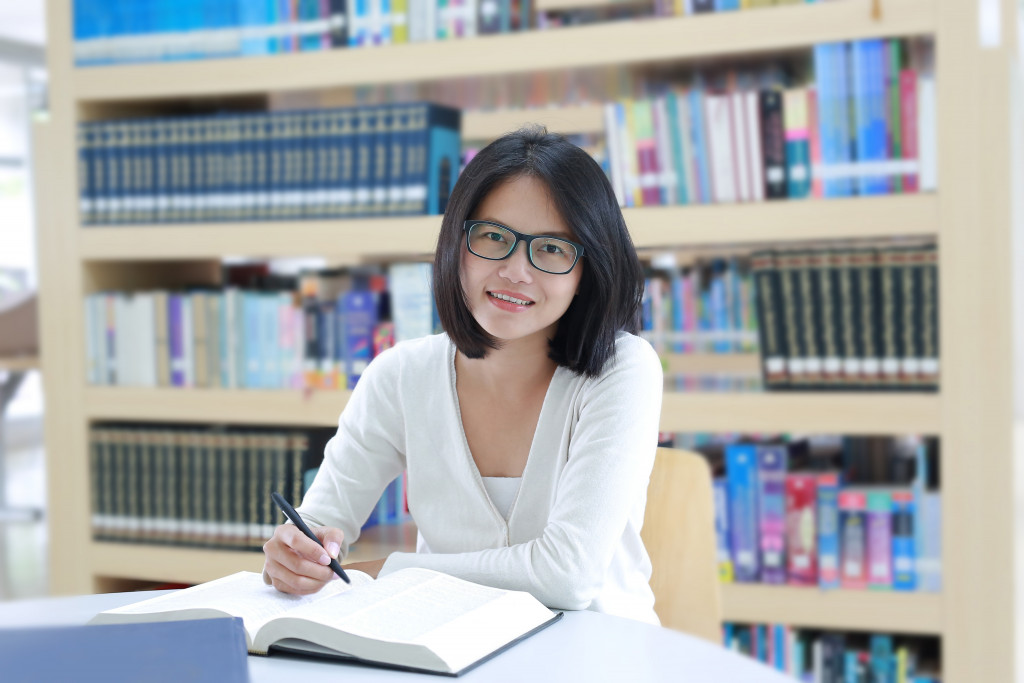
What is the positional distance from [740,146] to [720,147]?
1.5 inches

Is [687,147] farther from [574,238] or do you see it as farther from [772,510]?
[574,238]

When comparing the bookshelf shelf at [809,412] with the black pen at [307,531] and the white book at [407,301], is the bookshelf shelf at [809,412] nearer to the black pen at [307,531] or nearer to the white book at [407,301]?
the white book at [407,301]

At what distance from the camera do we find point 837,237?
178 cm

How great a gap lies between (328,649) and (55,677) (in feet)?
0.61

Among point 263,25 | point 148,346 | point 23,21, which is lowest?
point 148,346

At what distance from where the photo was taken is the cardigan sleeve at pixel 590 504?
917 mm

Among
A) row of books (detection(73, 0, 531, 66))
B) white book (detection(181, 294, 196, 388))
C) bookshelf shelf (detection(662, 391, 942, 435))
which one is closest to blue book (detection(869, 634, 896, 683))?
bookshelf shelf (detection(662, 391, 942, 435))

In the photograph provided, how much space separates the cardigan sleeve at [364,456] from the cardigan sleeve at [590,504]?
0.50ft

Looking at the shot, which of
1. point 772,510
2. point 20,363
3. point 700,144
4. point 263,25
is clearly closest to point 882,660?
point 772,510

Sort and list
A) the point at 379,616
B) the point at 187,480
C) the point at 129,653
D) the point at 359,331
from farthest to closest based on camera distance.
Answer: the point at 187,480 < the point at 359,331 < the point at 379,616 < the point at 129,653

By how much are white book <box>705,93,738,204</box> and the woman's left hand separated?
1127 mm

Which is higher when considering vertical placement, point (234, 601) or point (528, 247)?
point (528, 247)

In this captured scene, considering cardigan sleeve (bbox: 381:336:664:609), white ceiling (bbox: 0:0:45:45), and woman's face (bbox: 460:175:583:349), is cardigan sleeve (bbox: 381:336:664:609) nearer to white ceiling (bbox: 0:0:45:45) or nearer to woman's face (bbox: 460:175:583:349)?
woman's face (bbox: 460:175:583:349)

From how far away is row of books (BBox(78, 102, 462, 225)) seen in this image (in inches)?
79.3
